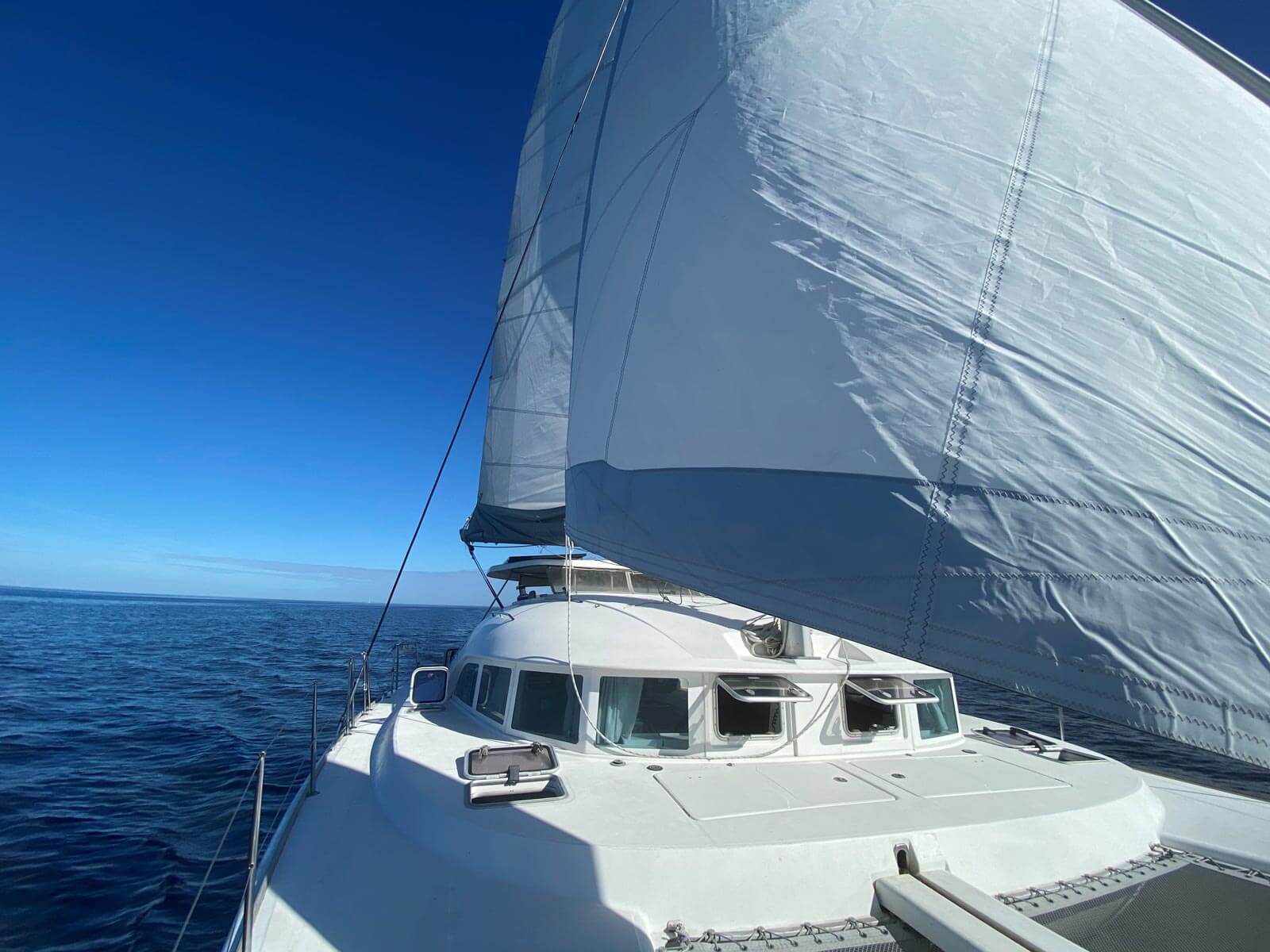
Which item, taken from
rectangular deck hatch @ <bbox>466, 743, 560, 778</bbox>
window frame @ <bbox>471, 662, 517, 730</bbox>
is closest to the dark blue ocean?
window frame @ <bbox>471, 662, 517, 730</bbox>

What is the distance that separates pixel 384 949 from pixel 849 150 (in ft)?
14.9

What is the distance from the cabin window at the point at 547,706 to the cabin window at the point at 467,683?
119 cm

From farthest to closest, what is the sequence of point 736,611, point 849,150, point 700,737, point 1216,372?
1. point 736,611
2. point 700,737
3. point 849,150
4. point 1216,372

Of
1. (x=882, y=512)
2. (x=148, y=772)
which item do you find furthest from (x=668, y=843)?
(x=148, y=772)

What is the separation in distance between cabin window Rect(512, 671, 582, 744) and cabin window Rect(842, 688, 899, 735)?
262 centimetres

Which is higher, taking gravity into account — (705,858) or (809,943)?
(705,858)

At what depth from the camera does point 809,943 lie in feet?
10.6

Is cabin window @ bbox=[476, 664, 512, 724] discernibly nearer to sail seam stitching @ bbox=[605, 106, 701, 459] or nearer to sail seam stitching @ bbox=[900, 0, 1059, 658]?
sail seam stitching @ bbox=[605, 106, 701, 459]

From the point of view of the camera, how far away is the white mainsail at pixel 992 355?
1.61 m

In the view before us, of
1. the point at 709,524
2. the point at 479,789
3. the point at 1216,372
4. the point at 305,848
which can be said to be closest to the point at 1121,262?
the point at 1216,372

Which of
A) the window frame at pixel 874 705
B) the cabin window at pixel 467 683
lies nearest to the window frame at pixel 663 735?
the window frame at pixel 874 705

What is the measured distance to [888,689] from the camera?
18.7 feet

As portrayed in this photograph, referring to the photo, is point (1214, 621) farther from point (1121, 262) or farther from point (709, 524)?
point (709, 524)

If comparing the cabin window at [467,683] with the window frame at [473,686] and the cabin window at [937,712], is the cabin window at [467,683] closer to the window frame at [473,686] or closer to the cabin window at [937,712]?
the window frame at [473,686]
